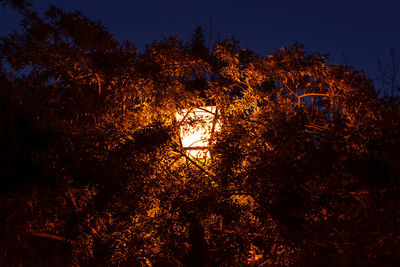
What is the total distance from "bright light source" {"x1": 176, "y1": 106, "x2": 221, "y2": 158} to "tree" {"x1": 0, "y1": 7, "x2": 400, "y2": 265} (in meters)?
0.28

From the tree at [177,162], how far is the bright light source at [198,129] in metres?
0.28

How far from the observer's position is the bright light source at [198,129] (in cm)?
848

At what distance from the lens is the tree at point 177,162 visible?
5289 mm

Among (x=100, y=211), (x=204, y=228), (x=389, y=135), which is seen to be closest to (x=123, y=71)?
(x=100, y=211)

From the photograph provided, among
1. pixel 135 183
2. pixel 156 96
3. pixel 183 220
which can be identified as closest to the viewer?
pixel 135 183

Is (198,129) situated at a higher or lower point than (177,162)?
higher

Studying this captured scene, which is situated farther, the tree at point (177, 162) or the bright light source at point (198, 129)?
the bright light source at point (198, 129)

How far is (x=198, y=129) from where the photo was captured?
8.72 metres

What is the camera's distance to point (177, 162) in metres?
8.55

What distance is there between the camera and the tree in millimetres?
5289

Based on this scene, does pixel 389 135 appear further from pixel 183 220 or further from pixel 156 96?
pixel 156 96

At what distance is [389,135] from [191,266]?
513cm

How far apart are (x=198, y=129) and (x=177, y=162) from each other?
1045 millimetres

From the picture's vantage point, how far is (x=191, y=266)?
25.3 ft
